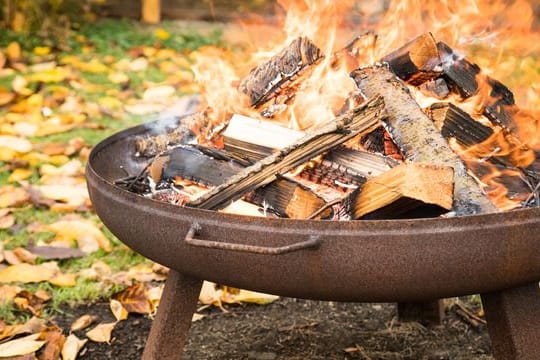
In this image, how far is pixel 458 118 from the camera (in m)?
1.95

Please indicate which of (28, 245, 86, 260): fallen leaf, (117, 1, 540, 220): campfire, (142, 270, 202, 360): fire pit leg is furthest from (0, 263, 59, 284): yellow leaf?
(142, 270, 202, 360): fire pit leg

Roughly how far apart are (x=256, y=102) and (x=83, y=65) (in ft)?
10.6

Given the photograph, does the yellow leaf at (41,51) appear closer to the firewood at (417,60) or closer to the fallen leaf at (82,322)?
the fallen leaf at (82,322)

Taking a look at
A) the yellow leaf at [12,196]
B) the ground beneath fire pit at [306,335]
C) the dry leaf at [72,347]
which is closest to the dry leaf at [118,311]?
the ground beneath fire pit at [306,335]

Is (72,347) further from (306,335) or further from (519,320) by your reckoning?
(519,320)

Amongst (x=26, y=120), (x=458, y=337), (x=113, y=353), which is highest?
(x=26, y=120)

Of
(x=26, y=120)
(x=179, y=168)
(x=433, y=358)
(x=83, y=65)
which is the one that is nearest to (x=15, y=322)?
(x=179, y=168)

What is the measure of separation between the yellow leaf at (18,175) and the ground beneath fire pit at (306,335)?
1.10m

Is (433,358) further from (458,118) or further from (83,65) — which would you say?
(83,65)

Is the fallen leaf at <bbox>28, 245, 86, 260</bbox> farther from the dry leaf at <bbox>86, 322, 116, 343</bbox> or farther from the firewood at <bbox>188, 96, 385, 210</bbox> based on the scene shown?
the firewood at <bbox>188, 96, 385, 210</bbox>

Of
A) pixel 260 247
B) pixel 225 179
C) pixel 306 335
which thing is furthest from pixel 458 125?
pixel 306 335

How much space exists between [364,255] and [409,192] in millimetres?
162

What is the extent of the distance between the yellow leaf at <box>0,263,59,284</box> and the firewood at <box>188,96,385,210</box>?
1.18 meters

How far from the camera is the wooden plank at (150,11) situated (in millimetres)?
6355
